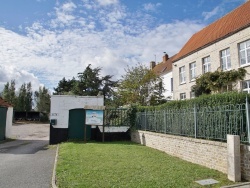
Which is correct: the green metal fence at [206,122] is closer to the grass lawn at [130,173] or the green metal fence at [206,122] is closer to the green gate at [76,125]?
the grass lawn at [130,173]

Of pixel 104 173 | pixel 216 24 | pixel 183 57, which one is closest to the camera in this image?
pixel 104 173

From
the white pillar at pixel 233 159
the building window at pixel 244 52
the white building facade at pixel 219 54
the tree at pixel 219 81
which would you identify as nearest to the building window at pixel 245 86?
the white building facade at pixel 219 54

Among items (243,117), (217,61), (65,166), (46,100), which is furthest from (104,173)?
(46,100)

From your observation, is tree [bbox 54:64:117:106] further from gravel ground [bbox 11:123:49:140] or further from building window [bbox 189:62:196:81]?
building window [bbox 189:62:196:81]

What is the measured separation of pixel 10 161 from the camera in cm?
1130

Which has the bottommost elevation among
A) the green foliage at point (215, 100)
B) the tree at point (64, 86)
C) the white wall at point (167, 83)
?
the green foliage at point (215, 100)

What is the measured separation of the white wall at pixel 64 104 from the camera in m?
18.7

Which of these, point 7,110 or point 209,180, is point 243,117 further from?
point 7,110

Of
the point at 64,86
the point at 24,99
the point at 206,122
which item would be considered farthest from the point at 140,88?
the point at 24,99

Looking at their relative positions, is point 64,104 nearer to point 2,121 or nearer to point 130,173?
point 2,121

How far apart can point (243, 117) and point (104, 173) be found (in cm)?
478

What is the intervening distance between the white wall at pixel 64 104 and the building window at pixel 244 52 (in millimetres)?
11709

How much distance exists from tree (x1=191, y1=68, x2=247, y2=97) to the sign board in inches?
339

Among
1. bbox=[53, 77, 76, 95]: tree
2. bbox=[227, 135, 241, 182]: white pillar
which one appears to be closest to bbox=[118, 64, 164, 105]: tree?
bbox=[227, 135, 241, 182]: white pillar
